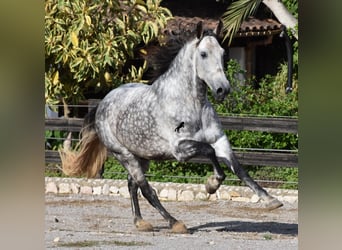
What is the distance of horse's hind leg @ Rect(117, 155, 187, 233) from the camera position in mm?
6742

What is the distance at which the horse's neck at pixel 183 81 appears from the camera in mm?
6293

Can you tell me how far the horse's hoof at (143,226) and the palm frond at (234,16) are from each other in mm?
1514

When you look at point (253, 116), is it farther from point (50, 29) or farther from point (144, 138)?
point (50, 29)

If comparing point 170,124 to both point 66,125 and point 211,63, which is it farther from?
point 66,125

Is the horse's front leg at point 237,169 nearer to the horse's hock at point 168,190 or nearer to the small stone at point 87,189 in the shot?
the horse's hock at point 168,190

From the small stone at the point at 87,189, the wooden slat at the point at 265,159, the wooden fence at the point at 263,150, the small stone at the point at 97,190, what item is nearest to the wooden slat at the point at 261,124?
the wooden fence at the point at 263,150

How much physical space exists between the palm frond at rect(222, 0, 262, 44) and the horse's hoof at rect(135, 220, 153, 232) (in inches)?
59.6

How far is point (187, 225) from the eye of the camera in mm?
6875

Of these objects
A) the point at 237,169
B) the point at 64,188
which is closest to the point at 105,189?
the point at 64,188

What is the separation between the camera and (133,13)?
763 cm

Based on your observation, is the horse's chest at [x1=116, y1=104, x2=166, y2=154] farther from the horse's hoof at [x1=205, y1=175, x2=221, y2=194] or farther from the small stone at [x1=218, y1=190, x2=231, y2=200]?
the small stone at [x1=218, y1=190, x2=231, y2=200]

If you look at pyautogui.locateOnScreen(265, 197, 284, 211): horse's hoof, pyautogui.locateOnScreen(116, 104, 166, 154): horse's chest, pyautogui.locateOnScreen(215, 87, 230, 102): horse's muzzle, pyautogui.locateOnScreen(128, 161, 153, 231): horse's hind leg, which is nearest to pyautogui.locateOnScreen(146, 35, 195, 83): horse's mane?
pyautogui.locateOnScreen(116, 104, 166, 154): horse's chest
